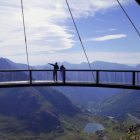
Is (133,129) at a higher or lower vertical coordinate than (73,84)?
lower

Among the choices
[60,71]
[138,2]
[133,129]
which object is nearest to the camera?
[138,2]

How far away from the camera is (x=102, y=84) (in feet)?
54.9

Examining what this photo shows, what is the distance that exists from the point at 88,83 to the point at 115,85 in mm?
2548

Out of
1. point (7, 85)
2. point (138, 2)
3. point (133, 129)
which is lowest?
point (133, 129)

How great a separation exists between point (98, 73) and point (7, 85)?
865 cm

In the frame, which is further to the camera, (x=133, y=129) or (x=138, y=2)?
(x=133, y=129)

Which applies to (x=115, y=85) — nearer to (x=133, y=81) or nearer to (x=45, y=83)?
(x=133, y=81)

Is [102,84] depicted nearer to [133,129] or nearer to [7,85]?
[7,85]

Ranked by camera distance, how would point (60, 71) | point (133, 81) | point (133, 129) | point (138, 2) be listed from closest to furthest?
1. point (138, 2)
2. point (133, 81)
3. point (60, 71)
4. point (133, 129)

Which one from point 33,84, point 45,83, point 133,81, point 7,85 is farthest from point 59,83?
point 133,81

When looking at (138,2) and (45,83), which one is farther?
(45,83)

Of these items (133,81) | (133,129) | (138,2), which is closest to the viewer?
(138,2)

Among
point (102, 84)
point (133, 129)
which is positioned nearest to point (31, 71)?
point (102, 84)

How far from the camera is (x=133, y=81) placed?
53.5 feet
